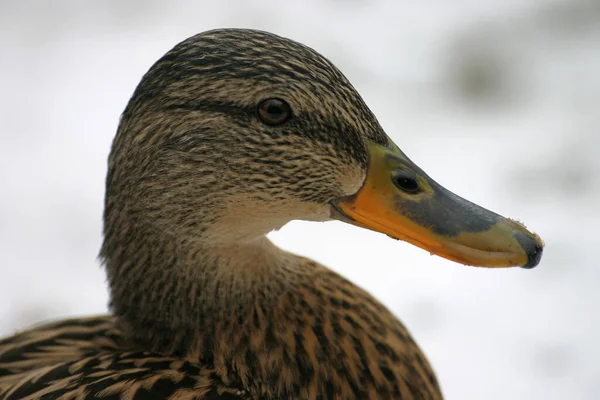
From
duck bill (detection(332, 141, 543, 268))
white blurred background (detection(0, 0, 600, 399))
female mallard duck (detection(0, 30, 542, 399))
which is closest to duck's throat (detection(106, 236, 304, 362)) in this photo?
female mallard duck (detection(0, 30, 542, 399))

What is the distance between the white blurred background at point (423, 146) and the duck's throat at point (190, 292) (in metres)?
1.23

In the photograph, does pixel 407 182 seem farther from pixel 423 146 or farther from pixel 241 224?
pixel 423 146

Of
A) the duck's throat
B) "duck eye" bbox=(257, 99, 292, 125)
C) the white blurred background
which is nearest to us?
"duck eye" bbox=(257, 99, 292, 125)

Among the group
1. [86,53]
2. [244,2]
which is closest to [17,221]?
[86,53]

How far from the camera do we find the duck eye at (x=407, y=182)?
4.73 feet

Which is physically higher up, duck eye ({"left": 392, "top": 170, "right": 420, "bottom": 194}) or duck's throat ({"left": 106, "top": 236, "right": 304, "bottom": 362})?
duck eye ({"left": 392, "top": 170, "right": 420, "bottom": 194})

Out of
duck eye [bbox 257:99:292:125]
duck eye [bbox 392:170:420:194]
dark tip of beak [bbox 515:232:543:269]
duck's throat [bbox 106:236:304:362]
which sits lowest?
duck's throat [bbox 106:236:304:362]

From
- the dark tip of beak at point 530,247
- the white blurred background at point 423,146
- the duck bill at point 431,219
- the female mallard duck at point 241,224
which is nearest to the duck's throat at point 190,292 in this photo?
the female mallard duck at point 241,224

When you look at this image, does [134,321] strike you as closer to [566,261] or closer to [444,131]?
[566,261]

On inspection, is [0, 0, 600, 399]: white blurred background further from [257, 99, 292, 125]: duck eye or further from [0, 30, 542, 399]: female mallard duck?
[257, 99, 292, 125]: duck eye

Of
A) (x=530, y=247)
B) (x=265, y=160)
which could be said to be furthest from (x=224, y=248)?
(x=530, y=247)

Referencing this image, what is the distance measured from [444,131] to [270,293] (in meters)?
1.97

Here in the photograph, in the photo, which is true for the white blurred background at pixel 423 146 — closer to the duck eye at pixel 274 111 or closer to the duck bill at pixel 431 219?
the duck bill at pixel 431 219

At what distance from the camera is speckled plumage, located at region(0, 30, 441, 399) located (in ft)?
4.55
